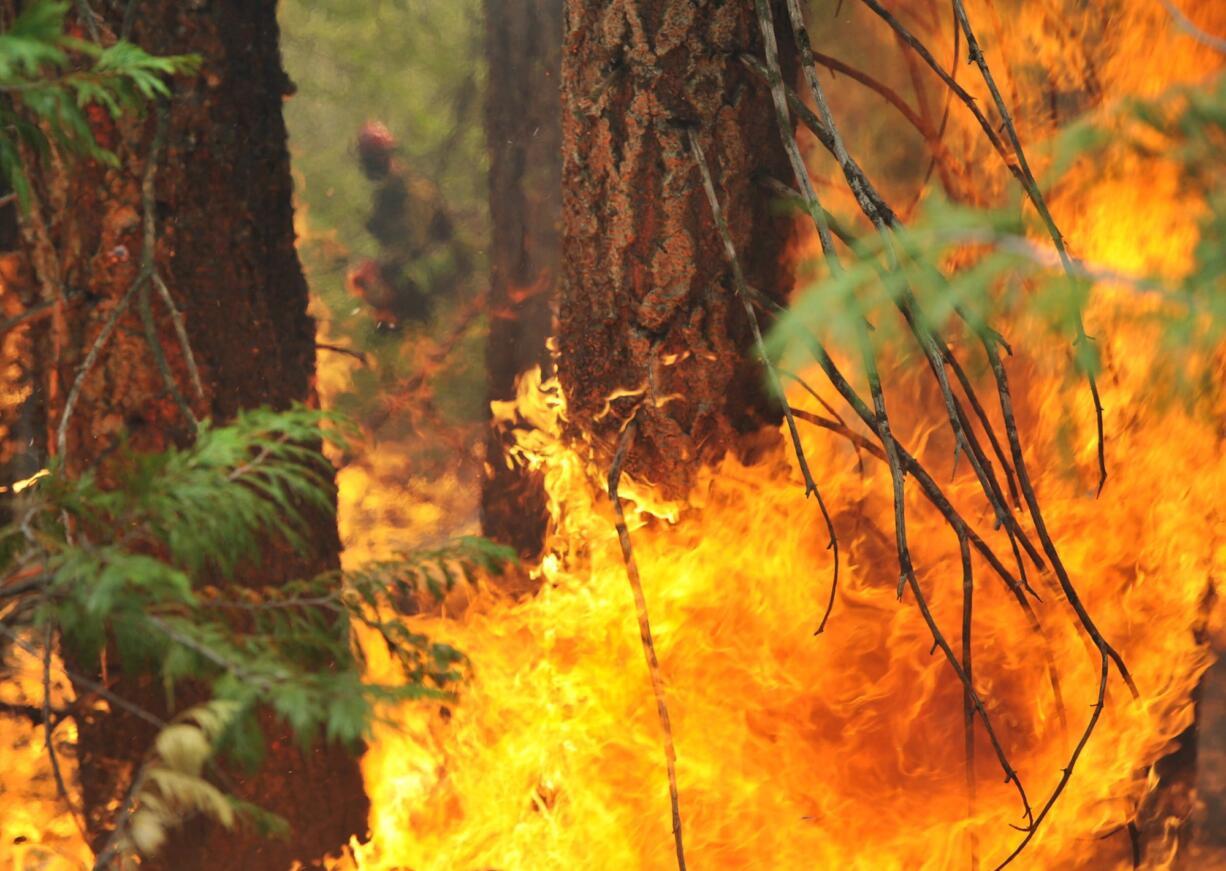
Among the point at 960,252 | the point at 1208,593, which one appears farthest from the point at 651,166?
the point at 1208,593

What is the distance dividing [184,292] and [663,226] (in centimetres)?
134

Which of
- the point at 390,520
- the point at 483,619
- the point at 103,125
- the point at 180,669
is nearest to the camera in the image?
the point at 180,669

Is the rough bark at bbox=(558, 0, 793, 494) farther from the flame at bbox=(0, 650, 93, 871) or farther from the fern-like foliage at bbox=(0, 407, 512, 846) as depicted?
the flame at bbox=(0, 650, 93, 871)

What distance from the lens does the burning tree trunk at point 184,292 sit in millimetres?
2873

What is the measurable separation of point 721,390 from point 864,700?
947 millimetres

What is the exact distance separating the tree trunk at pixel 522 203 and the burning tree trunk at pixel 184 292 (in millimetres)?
3106

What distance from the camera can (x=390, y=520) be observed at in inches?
296

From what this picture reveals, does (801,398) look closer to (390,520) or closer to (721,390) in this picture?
(721,390)

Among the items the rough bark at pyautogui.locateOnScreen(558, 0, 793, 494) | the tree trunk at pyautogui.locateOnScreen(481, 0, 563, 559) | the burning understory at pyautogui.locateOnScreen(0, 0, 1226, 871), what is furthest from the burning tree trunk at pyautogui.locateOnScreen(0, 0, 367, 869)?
the tree trunk at pyautogui.locateOnScreen(481, 0, 563, 559)

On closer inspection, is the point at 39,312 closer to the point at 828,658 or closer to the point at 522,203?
the point at 828,658

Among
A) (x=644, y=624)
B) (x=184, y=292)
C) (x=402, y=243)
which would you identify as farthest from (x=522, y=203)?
(x=644, y=624)

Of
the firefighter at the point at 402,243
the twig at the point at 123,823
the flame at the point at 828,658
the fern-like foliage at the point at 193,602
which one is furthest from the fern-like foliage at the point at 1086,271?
the firefighter at the point at 402,243

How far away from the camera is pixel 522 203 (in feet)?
21.3

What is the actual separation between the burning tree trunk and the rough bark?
98 cm
